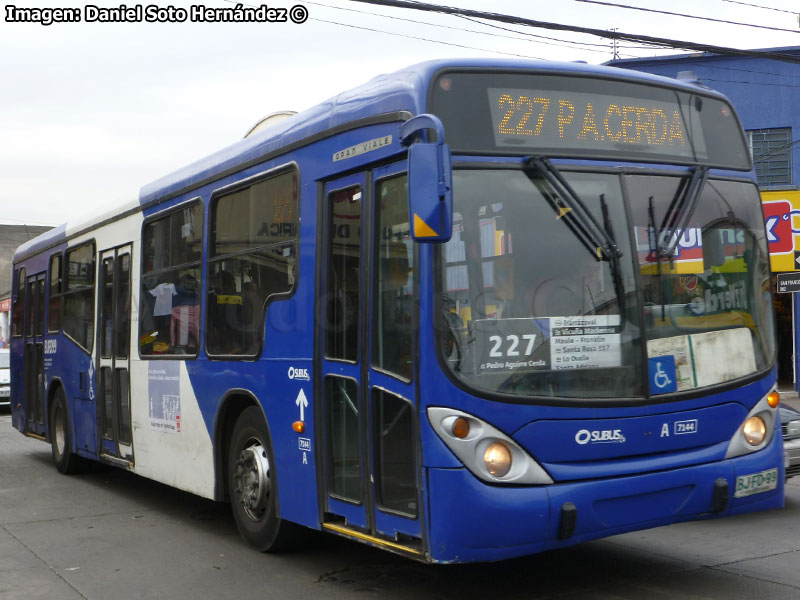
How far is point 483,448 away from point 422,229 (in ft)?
3.92

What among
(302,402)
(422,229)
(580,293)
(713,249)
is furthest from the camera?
(302,402)

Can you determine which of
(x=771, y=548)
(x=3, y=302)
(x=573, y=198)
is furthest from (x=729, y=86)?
(x=3, y=302)

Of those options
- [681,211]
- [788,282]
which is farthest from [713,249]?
[788,282]

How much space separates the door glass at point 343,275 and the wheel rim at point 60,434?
24.2 ft

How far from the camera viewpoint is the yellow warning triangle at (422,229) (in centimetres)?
505

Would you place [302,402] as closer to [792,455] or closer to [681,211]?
[681,211]

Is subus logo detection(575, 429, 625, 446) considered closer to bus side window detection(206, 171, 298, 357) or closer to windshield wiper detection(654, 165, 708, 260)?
windshield wiper detection(654, 165, 708, 260)

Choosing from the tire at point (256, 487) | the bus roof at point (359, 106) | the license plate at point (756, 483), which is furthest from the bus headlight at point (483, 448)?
the tire at point (256, 487)

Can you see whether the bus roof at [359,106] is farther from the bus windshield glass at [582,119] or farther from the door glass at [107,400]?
the door glass at [107,400]

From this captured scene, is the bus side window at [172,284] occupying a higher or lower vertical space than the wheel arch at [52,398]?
higher

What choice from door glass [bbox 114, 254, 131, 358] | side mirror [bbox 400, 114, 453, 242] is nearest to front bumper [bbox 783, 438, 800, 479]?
side mirror [bbox 400, 114, 453, 242]

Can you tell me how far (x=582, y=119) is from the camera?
5887mm

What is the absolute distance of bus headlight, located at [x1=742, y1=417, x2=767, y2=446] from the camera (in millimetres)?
6021

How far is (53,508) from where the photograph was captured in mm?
10258
